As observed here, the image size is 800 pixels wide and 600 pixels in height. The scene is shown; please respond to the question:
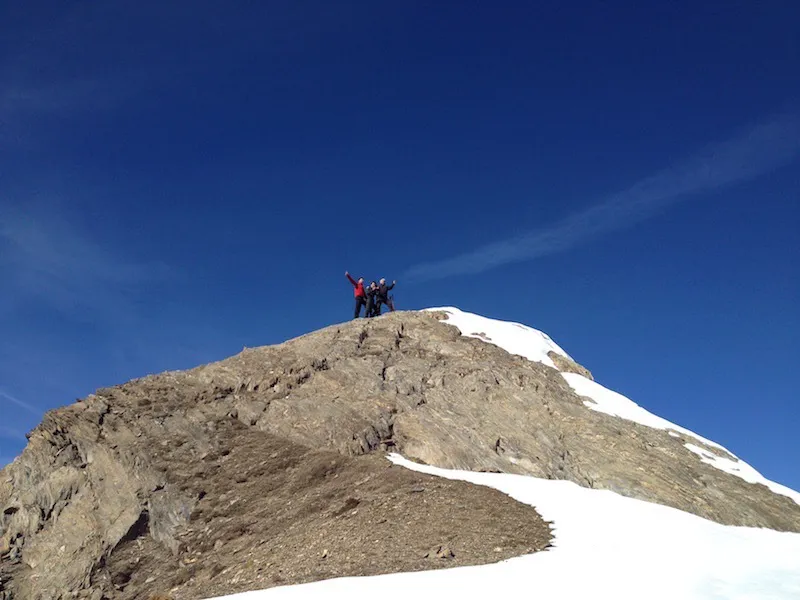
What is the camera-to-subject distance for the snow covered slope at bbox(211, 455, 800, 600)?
10.4 m

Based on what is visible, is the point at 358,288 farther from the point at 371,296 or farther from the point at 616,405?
the point at 616,405

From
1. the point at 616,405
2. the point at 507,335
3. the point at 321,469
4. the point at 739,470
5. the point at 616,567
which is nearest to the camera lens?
the point at 616,567

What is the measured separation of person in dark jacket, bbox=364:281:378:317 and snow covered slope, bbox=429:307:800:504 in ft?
11.3

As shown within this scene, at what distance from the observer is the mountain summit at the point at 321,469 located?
15289 mm

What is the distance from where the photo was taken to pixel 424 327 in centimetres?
3122

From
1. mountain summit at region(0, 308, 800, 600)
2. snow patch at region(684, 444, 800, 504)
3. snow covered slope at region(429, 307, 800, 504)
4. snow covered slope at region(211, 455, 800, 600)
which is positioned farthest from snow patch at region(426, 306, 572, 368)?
snow covered slope at region(211, 455, 800, 600)

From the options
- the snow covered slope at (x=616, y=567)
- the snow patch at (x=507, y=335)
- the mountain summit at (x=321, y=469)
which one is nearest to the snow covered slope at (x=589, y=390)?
the snow patch at (x=507, y=335)

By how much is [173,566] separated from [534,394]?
615 inches

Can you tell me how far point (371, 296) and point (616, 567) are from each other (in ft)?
75.1

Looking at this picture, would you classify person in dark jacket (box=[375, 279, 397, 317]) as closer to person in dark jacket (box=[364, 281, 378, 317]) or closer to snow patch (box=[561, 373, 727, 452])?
person in dark jacket (box=[364, 281, 378, 317])

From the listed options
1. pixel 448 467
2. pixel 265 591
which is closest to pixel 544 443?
pixel 448 467

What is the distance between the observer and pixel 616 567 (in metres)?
11.9

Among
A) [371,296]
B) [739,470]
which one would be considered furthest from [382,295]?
[739,470]

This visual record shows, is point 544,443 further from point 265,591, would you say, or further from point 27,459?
point 27,459
